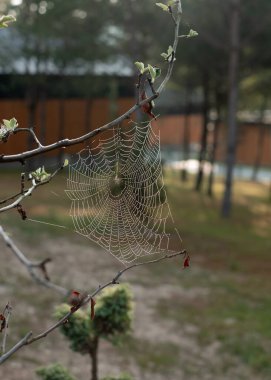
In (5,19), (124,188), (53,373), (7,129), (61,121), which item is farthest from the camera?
(61,121)

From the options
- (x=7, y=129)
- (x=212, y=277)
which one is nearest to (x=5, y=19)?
(x=7, y=129)

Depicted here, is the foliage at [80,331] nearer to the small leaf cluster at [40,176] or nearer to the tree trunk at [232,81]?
the small leaf cluster at [40,176]

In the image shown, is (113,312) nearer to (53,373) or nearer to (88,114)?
(53,373)

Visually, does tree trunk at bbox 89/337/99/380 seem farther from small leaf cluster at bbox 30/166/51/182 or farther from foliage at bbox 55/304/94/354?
small leaf cluster at bbox 30/166/51/182

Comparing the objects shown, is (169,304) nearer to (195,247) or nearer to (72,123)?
(195,247)

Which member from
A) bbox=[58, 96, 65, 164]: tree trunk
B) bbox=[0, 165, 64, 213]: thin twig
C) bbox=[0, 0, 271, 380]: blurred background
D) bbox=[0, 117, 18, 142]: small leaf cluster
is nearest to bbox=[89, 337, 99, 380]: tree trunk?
bbox=[0, 0, 271, 380]: blurred background

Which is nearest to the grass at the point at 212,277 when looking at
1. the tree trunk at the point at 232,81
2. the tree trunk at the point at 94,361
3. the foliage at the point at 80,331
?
the tree trunk at the point at 232,81
